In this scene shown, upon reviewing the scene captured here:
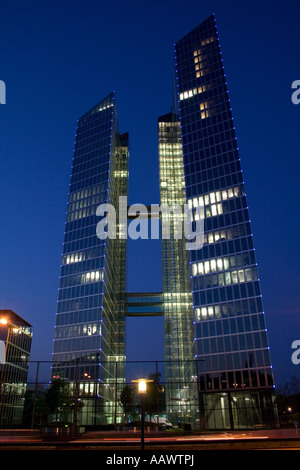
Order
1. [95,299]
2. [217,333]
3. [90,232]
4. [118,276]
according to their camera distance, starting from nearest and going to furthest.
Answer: [217,333], [95,299], [90,232], [118,276]

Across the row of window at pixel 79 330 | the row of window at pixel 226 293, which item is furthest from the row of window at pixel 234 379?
the row of window at pixel 79 330

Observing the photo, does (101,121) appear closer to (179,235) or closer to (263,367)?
(179,235)

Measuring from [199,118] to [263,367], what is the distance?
57871mm

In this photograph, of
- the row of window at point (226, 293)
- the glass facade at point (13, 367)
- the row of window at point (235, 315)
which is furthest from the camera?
the glass facade at point (13, 367)

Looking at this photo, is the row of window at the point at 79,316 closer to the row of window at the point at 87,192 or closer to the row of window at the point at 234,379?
the row of window at the point at 87,192

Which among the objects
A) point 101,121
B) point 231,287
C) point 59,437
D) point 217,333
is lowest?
point 59,437

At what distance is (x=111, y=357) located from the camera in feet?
350

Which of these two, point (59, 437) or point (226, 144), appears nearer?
point (59, 437)

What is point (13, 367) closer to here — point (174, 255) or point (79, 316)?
point (79, 316)

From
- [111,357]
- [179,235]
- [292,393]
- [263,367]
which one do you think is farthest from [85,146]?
[292,393]

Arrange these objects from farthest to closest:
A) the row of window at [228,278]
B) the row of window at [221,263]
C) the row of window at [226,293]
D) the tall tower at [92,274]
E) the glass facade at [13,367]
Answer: the tall tower at [92,274] → the glass facade at [13,367] → the row of window at [221,263] → the row of window at [228,278] → the row of window at [226,293]

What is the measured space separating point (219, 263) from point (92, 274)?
35.6 m

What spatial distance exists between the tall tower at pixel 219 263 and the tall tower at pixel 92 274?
21.1 meters

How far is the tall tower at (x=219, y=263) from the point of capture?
2677 inches
